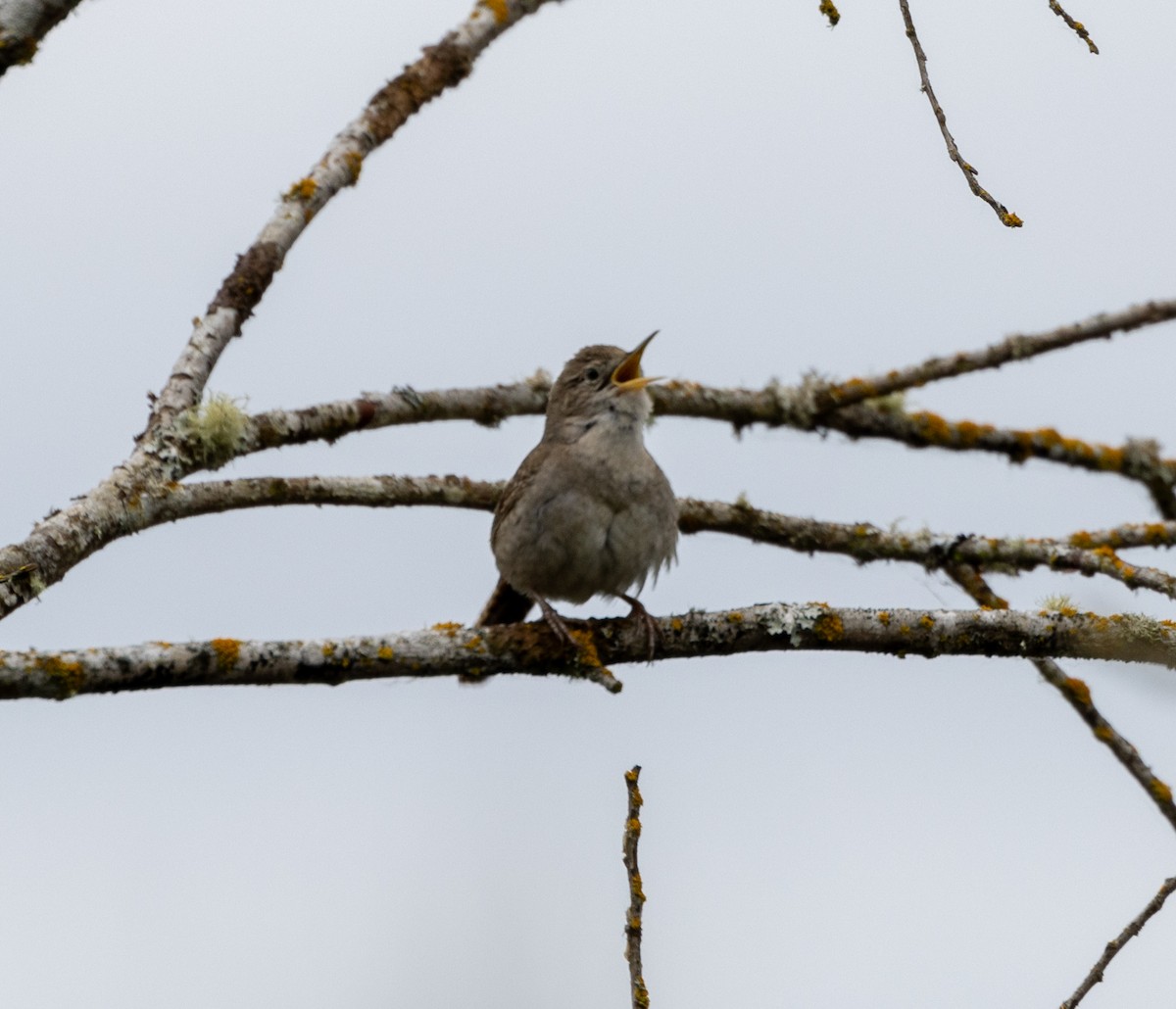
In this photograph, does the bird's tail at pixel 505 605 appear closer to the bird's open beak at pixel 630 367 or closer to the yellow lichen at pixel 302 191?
the bird's open beak at pixel 630 367

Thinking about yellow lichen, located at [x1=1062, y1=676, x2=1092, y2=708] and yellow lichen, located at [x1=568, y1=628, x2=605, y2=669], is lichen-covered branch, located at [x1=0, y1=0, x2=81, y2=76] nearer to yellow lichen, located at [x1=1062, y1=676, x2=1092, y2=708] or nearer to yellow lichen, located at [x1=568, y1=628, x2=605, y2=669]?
yellow lichen, located at [x1=568, y1=628, x2=605, y2=669]

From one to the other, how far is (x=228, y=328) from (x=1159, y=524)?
373cm

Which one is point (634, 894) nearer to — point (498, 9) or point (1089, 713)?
point (1089, 713)

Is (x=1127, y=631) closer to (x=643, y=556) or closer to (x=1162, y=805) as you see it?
(x=1162, y=805)

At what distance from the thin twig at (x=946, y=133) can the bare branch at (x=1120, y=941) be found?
1537 millimetres

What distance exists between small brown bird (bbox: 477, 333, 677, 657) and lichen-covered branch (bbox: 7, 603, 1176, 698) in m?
0.63

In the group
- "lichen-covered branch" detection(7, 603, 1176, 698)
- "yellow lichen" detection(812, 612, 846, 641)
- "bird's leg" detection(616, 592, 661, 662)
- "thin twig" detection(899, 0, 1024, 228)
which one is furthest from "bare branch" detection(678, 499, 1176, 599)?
"thin twig" detection(899, 0, 1024, 228)

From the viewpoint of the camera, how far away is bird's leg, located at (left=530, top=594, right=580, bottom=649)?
4.33m

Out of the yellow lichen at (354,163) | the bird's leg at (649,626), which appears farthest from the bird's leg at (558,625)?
the yellow lichen at (354,163)

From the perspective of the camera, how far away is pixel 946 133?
326 centimetres

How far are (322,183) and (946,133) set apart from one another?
2.63 metres

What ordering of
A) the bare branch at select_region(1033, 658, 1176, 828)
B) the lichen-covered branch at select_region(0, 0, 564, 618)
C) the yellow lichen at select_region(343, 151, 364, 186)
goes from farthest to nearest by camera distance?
the yellow lichen at select_region(343, 151, 364, 186), the bare branch at select_region(1033, 658, 1176, 828), the lichen-covered branch at select_region(0, 0, 564, 618)

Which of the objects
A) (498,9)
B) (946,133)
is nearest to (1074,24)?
(946,133)

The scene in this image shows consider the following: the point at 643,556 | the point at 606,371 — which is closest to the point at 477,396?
the point at 606,371
